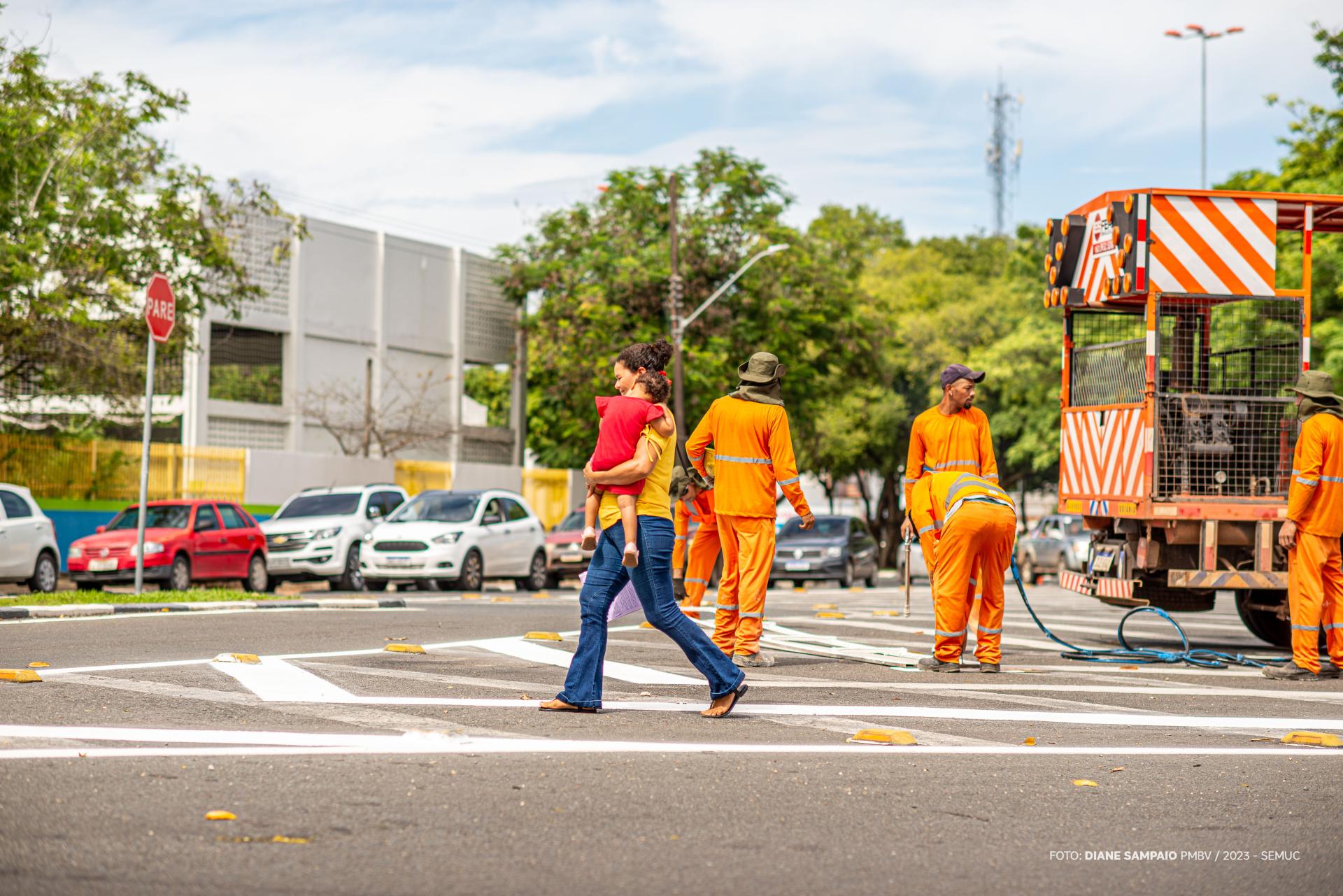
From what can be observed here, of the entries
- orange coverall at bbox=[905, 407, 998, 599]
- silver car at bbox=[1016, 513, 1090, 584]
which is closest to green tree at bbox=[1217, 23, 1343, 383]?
silver car at bbox=[1016, 513, 1090, 584]

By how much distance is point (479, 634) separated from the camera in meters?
13.4

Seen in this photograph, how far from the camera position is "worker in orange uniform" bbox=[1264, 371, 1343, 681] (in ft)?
35.5

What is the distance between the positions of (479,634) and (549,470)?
91.8ft

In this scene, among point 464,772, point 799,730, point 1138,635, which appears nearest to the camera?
point 464,772

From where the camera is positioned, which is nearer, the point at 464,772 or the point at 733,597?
the point at 464,772

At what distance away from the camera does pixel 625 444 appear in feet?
27.0

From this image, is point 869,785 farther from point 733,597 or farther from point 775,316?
point 775,316

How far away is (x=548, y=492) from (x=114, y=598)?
25.3 m

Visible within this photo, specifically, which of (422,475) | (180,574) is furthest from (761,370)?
(422,475)

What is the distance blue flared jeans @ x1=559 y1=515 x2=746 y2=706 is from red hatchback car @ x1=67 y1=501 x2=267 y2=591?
13773mm

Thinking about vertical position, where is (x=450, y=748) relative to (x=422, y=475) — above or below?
below

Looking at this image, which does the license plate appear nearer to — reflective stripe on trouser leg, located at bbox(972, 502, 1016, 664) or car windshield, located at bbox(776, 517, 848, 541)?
car windshield, located at bbox(776, 517, 848, 541)

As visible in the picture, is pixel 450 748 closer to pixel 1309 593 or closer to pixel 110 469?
pixel 1309 593

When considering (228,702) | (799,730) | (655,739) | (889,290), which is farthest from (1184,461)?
(889,290)
